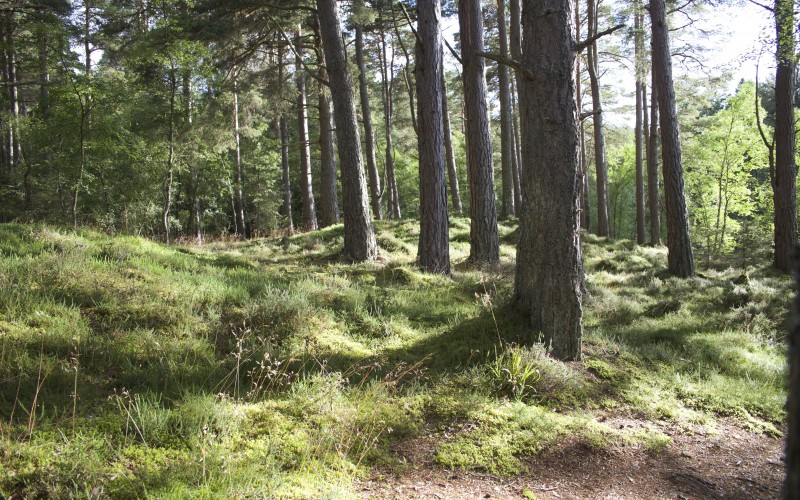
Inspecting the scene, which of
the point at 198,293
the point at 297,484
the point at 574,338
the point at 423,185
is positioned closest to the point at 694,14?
the point at 423,185

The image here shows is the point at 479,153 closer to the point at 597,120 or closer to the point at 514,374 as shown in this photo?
the point at 514,374

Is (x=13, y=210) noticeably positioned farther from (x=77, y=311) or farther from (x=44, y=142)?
(x=77, y=311)

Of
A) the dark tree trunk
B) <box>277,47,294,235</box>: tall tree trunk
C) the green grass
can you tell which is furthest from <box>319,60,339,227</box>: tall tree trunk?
the dark tree trunk

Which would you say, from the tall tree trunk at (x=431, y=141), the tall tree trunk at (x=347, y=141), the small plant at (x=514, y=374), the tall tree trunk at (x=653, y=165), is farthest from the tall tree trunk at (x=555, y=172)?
the tall tree trunk at (x=653, y=165)

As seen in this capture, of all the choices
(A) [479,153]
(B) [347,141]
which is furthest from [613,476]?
(B) [347,141]

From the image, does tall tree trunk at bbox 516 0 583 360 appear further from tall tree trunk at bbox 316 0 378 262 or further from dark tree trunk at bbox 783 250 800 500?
tall tree trunk at bbox 316 0 378 262

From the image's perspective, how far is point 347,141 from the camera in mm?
10211

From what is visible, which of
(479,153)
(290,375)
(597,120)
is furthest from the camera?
(597,120)

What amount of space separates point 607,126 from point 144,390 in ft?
89.1

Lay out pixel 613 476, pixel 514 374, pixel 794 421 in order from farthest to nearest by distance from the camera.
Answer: pixel 514 374
pixel 613 476
pixel 794 421

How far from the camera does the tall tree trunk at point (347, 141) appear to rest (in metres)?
10.0

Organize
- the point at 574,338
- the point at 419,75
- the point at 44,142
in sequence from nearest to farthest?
the point at 574,338
the point at 419,75
the point at 44,142

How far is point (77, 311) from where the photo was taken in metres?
4.50

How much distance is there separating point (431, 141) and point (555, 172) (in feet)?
16.5
